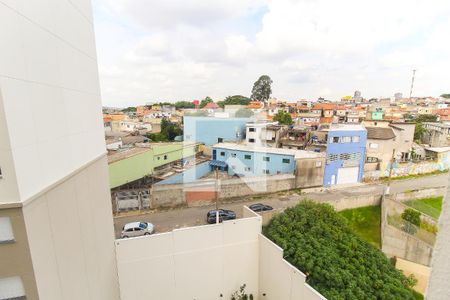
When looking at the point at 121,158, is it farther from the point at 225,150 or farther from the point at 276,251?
the point at 276,251

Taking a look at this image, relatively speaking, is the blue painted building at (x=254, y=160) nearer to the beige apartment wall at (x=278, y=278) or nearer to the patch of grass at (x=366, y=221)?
the patch of grass at (x=366, y=221)

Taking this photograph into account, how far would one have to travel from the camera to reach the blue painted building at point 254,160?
16438mm

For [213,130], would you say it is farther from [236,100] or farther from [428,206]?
[236,100]

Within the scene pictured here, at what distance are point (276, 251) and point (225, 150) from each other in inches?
412

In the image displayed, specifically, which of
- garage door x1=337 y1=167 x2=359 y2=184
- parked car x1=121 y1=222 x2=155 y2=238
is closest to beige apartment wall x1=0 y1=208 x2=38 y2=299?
parked car x1=121 y1=222 x2=155 y2=238

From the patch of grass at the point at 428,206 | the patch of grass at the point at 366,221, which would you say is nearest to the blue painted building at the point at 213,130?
the patch of grass at the point at 366,221

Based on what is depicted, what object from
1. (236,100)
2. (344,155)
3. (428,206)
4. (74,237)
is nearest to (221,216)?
(74,237)

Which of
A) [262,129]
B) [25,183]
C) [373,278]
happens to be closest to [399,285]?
[373,278]

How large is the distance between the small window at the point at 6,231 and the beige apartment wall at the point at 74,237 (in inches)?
7.3

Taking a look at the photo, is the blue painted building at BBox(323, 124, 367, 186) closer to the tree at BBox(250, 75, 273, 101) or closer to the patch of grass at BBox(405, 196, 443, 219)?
the patch of grass at BBox(405, 196, 443, 219)

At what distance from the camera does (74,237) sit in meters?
4.34

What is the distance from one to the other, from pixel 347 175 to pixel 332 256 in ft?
36.8

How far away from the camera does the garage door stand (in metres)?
17.2

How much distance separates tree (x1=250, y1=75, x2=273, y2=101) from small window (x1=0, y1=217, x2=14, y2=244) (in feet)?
168
